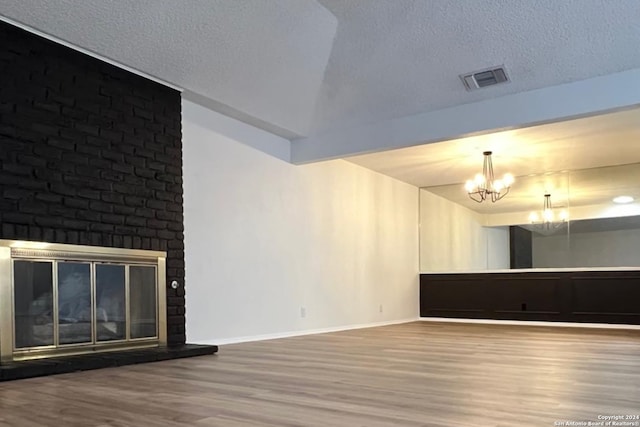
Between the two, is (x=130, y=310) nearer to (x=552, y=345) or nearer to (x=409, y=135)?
(x=409, y=135)

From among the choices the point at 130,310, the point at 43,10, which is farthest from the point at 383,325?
the point at 43,10

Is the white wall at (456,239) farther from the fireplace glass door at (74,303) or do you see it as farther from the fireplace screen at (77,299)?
the fireplace glass door at (74,303)

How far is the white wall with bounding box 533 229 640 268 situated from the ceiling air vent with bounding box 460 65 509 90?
14.9 feet

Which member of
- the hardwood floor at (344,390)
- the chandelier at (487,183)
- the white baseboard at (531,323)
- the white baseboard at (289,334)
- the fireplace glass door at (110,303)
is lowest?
the white baseboard at (531,323)

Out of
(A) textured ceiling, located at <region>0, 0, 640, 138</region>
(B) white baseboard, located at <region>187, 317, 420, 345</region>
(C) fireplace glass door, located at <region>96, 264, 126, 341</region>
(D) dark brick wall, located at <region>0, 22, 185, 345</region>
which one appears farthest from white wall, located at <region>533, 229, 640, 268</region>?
(C) fireplace glass door, located at <region>96, 264, 126, 341</region>

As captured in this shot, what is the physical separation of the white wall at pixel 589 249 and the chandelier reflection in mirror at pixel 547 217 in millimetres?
204

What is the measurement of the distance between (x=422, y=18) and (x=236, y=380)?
10.7 ft

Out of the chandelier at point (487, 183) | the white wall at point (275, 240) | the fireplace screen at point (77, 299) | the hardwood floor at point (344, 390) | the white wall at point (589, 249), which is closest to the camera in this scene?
the hardwood floor at point (344, 390)

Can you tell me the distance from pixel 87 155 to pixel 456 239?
7.09 m

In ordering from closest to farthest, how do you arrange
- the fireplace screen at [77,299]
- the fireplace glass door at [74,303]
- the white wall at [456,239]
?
the fireplace screen at [77,299] → the fireplace glass door at [74,303] → the white wall at [456,239]

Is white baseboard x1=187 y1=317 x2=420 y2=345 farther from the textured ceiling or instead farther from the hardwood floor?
the textured ceiling

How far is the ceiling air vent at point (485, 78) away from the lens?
194 inches

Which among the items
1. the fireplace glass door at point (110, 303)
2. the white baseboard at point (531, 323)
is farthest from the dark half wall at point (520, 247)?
the fireplace glass door at point (110, 303)

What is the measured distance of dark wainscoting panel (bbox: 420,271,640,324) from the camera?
812cm
